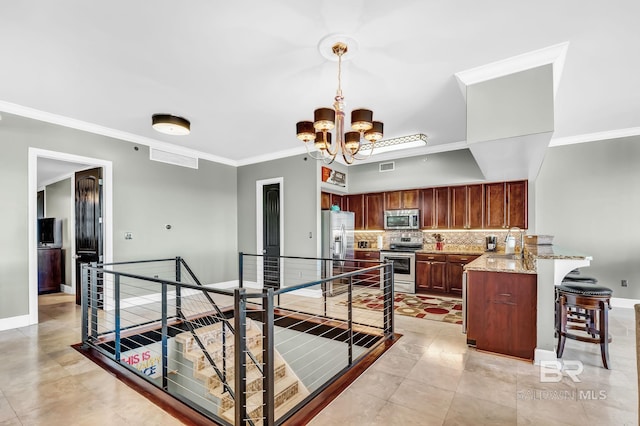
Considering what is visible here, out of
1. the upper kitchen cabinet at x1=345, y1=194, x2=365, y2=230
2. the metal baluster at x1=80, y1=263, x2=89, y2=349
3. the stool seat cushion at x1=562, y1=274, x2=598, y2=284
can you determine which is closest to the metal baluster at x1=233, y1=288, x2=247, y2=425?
the metal baluster at x1=80, y1=263, x2=89, y2=349

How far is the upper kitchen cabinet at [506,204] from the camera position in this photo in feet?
17.4

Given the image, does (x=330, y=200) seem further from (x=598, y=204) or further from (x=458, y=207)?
(x=598, y=204)

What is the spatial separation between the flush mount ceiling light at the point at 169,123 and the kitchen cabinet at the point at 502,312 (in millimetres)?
4070

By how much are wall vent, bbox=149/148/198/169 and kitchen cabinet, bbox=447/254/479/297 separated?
5.18 m

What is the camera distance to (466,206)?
573 cm

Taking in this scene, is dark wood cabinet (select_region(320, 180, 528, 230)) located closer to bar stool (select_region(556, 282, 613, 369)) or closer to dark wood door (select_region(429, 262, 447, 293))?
dark wood door (select_region(429, 262, 447, 293))

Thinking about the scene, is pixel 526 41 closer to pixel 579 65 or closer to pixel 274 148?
pixel 579 65

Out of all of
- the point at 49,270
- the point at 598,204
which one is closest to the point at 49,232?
the point at 49,270

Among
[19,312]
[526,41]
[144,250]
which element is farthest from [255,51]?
[19,312]

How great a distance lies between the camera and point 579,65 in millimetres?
2801

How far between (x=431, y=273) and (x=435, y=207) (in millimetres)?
1347

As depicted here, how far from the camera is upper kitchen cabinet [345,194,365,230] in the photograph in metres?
6.88

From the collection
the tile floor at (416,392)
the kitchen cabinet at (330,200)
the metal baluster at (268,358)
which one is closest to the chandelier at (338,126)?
the metal baluster at (268,358)

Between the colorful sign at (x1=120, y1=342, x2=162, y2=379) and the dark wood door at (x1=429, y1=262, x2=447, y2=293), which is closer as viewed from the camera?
the colorful sign at (x1=120, y1=342, x2=162, y2=379)
